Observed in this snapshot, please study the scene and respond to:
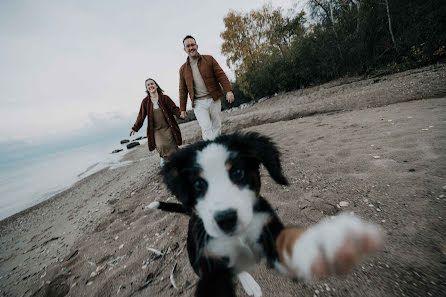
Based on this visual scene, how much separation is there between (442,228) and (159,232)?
3486mm

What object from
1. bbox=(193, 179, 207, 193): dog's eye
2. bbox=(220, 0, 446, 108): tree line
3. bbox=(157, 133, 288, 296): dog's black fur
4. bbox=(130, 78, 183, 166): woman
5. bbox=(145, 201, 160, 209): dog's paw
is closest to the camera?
bbox=(157, 133, 288, 296): dog's black fur

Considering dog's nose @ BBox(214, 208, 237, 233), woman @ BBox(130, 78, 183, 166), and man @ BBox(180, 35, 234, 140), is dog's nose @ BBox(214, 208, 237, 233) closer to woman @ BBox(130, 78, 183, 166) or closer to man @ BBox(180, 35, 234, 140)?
man @ BBox(180, 35, 234, 140)

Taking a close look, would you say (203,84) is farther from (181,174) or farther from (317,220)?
(317,220)

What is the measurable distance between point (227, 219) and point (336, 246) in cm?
64

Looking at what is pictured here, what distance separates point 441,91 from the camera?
18.5 ft

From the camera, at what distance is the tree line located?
903 cm

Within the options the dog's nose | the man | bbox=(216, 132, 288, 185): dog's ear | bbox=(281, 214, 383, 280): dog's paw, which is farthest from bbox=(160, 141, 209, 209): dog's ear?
the man

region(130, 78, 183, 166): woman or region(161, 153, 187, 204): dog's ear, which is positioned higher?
region(130, 78, 183, 166): woman

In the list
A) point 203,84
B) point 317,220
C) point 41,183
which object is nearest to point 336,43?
point 203,84

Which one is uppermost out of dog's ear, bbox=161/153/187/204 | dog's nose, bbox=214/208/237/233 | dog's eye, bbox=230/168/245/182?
dog's ear, bbox=161/153/187/204

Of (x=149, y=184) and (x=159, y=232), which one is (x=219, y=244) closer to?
(x=159, y=232)

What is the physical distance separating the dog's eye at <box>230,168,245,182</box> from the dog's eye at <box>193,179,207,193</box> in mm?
251

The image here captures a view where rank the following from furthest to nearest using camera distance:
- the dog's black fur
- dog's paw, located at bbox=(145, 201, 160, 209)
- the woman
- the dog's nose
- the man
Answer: the woman
the man
dog's paw, located at bbox=(145, 201, 160, 209)
the dog's black fur
the dog's nose

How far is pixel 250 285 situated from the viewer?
1.75 meters
